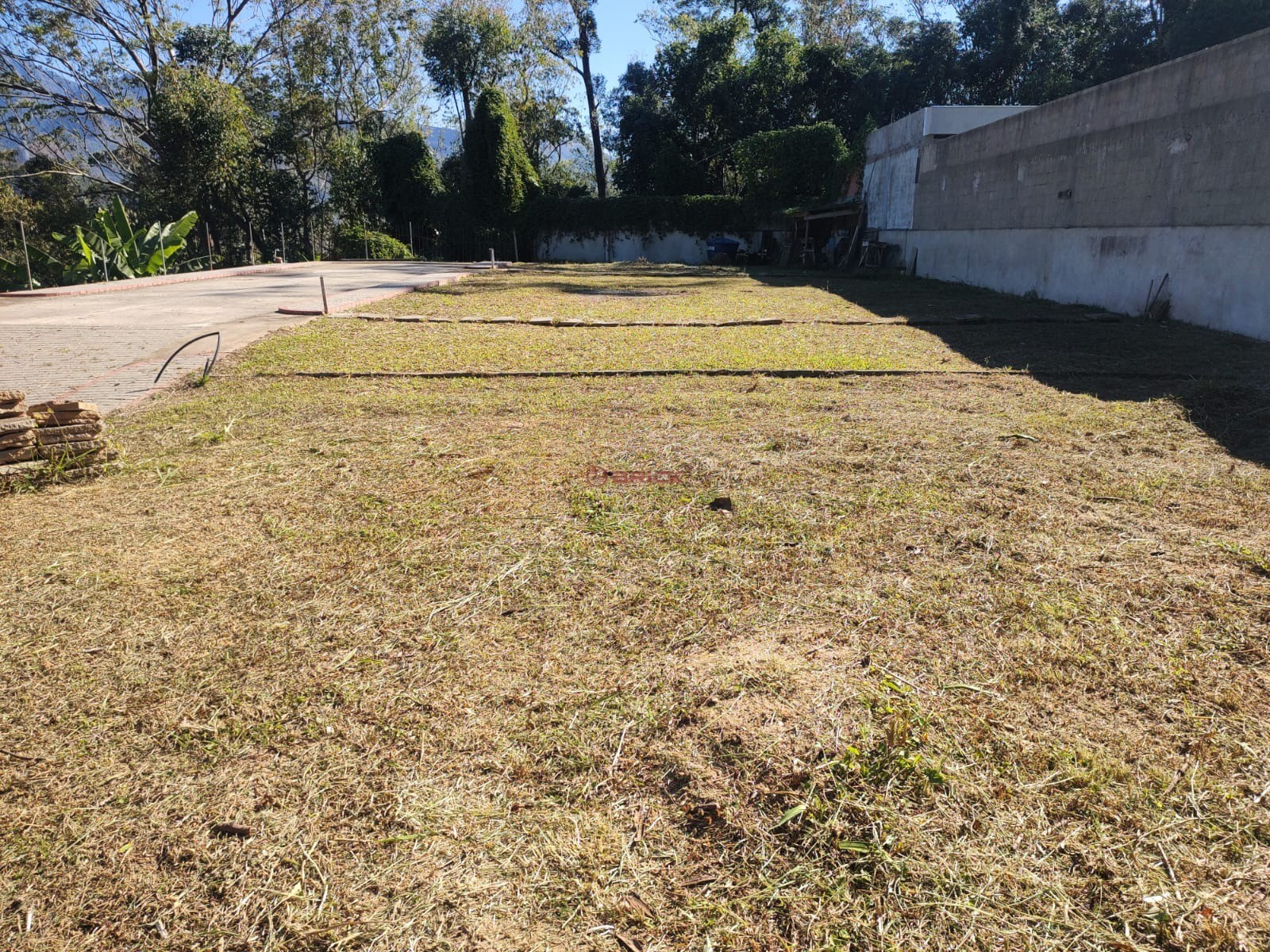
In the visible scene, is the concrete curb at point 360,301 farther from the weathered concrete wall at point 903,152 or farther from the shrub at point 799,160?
the shrub at point 799,160

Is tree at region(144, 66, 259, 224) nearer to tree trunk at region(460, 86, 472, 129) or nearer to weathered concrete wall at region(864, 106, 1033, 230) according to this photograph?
tree trunk at region(460, 86, 472, 129)

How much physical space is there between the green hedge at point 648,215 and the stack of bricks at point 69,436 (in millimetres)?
27514

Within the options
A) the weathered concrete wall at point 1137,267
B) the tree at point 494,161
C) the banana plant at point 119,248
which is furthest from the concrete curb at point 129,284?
the weathered concrete wall at point 1137,267

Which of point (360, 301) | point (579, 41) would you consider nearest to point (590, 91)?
point (579, 41)

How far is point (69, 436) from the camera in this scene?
14.2 feet

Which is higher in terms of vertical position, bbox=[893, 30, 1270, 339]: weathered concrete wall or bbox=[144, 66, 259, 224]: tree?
bbox=[144, 66, 259, 224]: tree

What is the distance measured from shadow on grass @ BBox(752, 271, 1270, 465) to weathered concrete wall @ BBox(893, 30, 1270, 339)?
548 mm

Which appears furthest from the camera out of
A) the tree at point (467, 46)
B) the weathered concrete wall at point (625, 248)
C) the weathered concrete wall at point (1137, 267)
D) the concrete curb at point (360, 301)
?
the tree at point (467, 46)

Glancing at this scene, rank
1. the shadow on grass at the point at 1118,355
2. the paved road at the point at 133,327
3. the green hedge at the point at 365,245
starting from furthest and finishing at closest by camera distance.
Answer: the green hedge at the point at 365,245 → the paved road at the point at 133,327 → the shadow on grass at the point at 1118,355

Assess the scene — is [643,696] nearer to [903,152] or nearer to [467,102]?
[903,152]

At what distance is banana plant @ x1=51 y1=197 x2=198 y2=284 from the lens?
18.0 meters

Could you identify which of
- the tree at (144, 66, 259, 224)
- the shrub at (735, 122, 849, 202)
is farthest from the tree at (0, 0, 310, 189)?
the shrub at (735, 122, 849, 202)

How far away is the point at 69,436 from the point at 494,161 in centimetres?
2865

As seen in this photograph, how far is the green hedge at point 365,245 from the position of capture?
1159 inches
